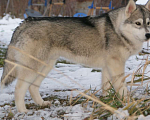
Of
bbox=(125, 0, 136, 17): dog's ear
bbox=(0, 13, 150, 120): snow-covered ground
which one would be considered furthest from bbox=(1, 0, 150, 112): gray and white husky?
bbox=(0, 13, 150, 120): snow-covered ground

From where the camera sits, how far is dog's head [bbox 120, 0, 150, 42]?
2.56 m

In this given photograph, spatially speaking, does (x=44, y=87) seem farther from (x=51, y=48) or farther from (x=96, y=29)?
(x=96, y=29)

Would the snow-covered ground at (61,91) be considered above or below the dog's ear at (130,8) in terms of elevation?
below

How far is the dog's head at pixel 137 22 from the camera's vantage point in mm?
2564

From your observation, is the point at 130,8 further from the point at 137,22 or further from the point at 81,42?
the point at 81,42

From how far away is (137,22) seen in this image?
8.59ft

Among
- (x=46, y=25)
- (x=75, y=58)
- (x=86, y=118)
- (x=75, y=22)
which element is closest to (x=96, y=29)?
(x=75, y=22)

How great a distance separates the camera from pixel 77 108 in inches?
83.4

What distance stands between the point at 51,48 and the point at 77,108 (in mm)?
887

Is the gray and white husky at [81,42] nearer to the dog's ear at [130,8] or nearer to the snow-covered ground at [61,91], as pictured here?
the dog's ear at [130,8]

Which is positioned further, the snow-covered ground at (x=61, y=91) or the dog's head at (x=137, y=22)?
the dog's head at (x=137, y=22)

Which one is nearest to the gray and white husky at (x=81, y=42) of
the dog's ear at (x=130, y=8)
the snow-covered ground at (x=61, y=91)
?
the dog's ear at (x=130, y=8)

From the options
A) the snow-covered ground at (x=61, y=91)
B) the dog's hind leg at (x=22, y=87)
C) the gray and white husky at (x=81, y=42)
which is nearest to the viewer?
the snow-covered ground at (x=61, y=91)

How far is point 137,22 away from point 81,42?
29.8 inches
